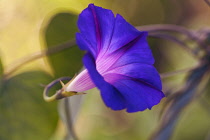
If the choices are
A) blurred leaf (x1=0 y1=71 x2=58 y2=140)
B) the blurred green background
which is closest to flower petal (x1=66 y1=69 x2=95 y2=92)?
the blurred green background

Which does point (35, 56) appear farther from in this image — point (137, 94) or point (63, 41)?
point (137, 94)

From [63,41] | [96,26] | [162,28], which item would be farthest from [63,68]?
[96,26]

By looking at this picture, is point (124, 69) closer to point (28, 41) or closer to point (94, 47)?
point (94, 47)

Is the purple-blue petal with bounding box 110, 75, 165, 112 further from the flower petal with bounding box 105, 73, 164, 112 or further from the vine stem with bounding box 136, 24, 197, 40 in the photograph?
the vine stem with bounding box 136, 24, 197, 40

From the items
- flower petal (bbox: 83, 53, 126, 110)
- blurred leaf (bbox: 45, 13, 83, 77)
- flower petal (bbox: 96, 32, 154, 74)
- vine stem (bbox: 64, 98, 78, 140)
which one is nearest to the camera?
flower petal (bbox: 83, 53, 126, 110)

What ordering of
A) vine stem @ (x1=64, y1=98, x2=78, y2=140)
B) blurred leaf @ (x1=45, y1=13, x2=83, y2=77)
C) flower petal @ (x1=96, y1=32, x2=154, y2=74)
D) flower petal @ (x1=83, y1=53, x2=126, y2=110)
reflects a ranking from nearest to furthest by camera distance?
flower petal @ (x1=83, y1=53, x2=126, y2=110) → flower petal @ (x1=96, y1=32, x2=154, y2=74) → vine stem @ (x1=64, y1=98, x2=78, y2=140) → blurred leaf @ (x1=45, y1=13, x2=83, y2=77)

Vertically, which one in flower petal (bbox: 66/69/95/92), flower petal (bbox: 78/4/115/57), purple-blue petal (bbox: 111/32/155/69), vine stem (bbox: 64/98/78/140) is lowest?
vine stem (bbox: 64/98/78/140)

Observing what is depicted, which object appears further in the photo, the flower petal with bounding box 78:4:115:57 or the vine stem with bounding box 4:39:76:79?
the vine stem with bounding box 4:39:76:79

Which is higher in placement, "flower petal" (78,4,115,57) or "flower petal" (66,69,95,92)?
"flower petal" (78,4,115,57)
